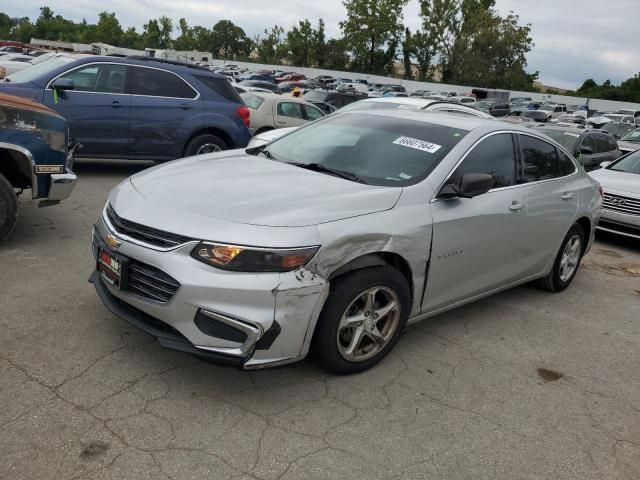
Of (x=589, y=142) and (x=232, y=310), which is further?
(x=589, y=142)

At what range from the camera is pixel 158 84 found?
884cm

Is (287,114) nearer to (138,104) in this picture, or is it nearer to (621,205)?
(138,104)

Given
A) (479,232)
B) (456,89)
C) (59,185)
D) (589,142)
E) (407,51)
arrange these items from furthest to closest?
(407,51), (456,89), (589,142), (59,185), (479,232)

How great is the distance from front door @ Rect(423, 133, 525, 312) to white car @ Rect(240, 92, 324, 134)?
28.6 feet

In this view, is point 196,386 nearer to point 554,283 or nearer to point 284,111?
point 554,283

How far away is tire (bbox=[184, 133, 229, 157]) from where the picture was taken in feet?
30.2

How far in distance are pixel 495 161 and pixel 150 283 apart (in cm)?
278

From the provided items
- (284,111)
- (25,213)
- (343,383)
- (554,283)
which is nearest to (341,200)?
(343,383)

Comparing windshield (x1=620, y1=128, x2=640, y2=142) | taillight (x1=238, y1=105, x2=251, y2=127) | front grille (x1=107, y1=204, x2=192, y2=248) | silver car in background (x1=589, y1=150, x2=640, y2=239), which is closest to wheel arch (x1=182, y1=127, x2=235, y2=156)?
taillight (x1=238, y1=105, x2=251, y2=127)

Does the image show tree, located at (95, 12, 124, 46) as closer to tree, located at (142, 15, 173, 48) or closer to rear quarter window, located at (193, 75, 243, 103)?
tree, located at (142, 15, 173, 48)

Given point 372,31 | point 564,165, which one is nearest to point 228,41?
point 372,31

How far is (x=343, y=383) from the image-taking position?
11.6 ft

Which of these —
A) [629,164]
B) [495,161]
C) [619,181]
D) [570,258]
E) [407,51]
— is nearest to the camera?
[495,161]

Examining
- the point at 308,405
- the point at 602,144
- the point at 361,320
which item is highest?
the point at 602,144
